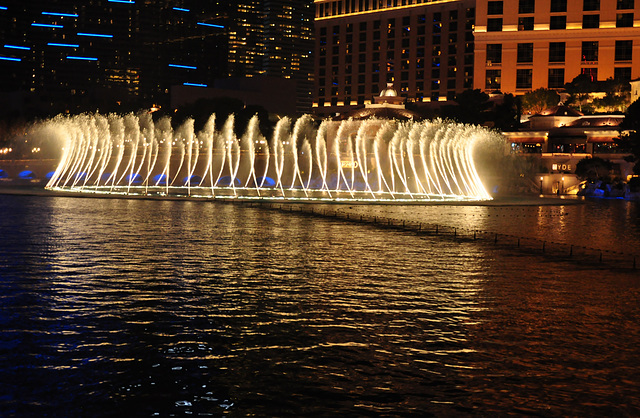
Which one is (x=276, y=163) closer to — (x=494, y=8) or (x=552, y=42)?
(x=552, y=42)

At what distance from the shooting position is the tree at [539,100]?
352 ft

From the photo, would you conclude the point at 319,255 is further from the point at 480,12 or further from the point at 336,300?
the point at 480,12

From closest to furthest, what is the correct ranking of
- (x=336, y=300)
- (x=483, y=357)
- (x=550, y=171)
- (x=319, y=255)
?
(x=483, y=357)
(x=336, y=300)
(x=319, y=255)
(x=550, y=171)

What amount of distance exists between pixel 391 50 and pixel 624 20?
49.5 metres

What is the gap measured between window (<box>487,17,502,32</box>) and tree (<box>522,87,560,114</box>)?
1428 centimetres

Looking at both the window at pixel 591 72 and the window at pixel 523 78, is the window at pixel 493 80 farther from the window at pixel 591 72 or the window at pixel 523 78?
the window at pixel 591 72

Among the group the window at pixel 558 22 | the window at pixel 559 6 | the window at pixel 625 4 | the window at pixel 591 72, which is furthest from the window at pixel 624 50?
the window at pixel 559 6

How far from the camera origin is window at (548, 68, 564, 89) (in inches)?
4545

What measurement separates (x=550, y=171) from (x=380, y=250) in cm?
6269

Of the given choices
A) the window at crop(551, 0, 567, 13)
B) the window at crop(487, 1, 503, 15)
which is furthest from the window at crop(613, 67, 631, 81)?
the window at crop(487, 1, 503, 15)

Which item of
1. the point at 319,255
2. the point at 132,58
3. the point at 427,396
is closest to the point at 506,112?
the point at 319,255

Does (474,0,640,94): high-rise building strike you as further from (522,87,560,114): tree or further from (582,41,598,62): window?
(522,87,560,114): tree

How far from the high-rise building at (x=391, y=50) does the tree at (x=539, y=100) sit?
35.3 meters

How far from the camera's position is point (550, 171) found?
8725 centimetres
